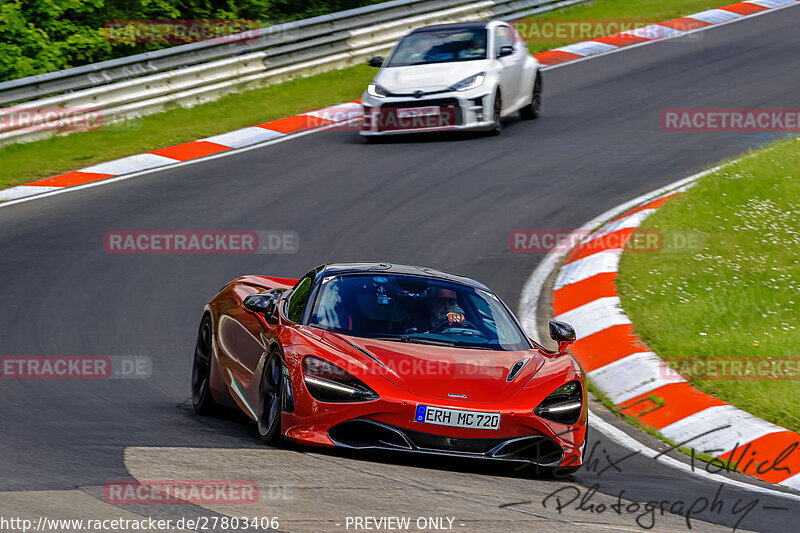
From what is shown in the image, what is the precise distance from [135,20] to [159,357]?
1454 cm

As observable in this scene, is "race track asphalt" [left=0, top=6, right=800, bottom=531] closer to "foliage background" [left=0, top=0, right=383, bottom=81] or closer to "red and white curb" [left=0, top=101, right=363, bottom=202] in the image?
"red and white curb" [left=0, top=101, right=363, bottom=202]

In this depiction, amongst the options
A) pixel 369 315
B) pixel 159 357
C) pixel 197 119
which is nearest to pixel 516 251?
pixel 159 357

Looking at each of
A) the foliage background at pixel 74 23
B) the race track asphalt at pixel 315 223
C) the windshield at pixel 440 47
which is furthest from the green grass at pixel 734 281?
the foliage background at pixel 74 23

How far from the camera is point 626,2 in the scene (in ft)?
89.7

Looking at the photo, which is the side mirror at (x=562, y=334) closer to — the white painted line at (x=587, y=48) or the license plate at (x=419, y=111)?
the license plate at (x=419, y=111)

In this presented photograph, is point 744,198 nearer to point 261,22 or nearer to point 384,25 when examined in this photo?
point 384,25

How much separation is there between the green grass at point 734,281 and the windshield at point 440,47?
501 cm

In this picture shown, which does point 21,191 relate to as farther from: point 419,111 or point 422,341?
point 422,341

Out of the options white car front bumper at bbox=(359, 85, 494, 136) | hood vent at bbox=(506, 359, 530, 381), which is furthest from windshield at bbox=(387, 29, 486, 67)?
hood vent at bbox=(506, 359, 530, 381)

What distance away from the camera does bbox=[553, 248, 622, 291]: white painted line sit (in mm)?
12008

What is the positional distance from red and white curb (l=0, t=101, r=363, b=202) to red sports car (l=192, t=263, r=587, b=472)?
307 inches

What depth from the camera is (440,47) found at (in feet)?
59.0

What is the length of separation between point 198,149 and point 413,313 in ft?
33.0

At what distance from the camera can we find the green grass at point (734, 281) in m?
9.20
